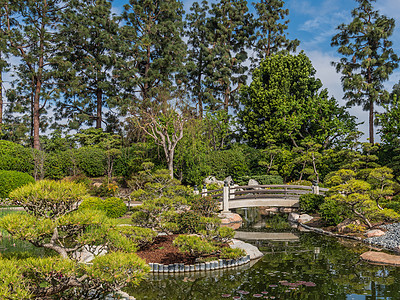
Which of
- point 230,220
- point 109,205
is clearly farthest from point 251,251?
point 109,205

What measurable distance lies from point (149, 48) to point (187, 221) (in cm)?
2087

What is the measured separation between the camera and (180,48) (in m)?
27.9

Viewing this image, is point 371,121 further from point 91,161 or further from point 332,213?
point 91,161

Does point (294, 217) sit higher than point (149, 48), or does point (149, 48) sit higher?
point (149, 48)

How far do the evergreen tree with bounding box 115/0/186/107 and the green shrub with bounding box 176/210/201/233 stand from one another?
1733 cm

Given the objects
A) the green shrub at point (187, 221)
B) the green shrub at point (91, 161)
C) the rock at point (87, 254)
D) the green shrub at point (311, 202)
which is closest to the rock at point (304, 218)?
the green shrub at point (311, 202)

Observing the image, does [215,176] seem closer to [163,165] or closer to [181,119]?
[163,165]

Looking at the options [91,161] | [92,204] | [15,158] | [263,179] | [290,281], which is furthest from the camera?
[91,161]

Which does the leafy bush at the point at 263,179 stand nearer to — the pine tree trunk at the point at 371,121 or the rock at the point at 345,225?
the pine tree trunk at the point at 371,121

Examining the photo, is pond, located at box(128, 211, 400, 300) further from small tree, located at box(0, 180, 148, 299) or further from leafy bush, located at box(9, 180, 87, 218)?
leafy bush, located at box(9, 180, 87, 218)

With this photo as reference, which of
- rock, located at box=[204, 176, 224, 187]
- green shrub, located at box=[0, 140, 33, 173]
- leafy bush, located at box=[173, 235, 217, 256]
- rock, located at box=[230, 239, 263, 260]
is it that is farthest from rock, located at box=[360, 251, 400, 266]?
green shrub, located at box=[0, 140, 33, 173]

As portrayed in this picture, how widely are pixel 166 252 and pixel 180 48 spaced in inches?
893

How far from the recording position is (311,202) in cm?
1512

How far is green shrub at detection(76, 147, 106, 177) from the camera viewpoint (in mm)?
22109
